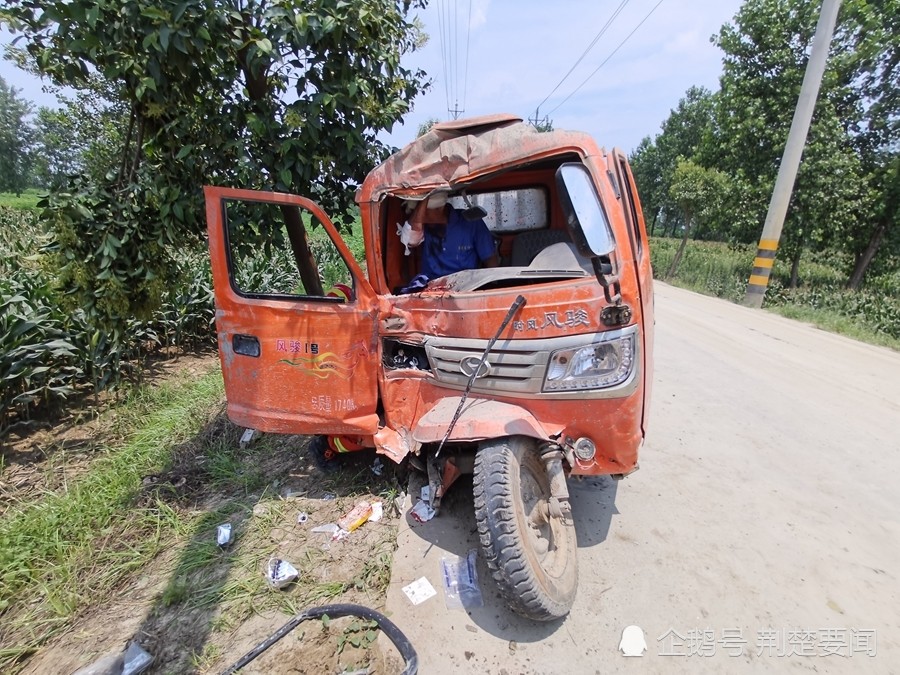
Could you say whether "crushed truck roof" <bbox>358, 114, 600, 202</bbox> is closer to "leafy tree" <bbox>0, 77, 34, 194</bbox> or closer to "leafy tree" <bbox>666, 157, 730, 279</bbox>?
"leafy tree" <bbox>666, 157, 730, 279</bbox>

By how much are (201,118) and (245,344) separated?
170 centimetres

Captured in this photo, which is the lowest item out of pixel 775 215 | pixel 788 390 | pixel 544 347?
pixel 788 390

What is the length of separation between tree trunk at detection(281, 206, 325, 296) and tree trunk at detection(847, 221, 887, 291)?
14911 millimetres

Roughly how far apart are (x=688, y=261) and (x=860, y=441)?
1538cm

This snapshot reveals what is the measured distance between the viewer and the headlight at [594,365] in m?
2.27

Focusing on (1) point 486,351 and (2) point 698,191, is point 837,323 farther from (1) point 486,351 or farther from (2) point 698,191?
(1) point 486,351

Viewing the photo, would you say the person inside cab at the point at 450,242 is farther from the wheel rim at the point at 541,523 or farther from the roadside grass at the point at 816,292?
the roadside grass at the point at 816,292

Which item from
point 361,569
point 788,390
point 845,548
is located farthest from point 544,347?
point 788,390

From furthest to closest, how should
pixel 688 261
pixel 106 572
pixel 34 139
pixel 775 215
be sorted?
pixel 34 139 < pixel 688 261 < pixel 775 215 < pixel 106 572

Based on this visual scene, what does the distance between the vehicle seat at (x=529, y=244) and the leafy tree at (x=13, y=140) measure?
6078 cm

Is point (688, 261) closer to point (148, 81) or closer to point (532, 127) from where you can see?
point (532, 127)

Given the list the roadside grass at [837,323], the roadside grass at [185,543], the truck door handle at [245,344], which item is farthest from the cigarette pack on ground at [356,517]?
the roadside grass at [837,323]

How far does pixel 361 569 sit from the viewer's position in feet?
8.35

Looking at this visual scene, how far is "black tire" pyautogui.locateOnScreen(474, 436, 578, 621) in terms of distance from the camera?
2.06 meters
